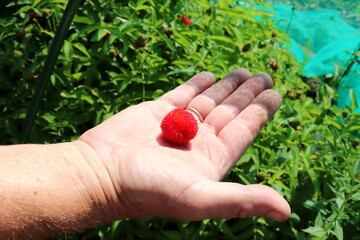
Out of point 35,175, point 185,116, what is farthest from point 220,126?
point 35,175

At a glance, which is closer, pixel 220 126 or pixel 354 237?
pixel 220 126

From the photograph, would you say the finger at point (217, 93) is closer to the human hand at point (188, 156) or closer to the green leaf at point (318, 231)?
the human hand at point (188, 156)

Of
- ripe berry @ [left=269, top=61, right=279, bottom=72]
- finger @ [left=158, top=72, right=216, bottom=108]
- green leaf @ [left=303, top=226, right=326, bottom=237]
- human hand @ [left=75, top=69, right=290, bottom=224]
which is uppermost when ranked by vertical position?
ripe berry @ [left=269, top=61, right=279, bottom=72]

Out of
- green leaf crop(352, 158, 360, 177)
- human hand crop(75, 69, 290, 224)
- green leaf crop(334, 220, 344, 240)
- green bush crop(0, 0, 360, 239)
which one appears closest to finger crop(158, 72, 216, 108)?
human hand crop(75, 69, 290, 224)

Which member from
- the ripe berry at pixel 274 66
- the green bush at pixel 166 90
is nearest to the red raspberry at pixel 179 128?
the green bush at pixel 166 90

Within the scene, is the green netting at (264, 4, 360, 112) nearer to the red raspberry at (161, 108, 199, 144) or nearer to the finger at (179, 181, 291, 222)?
the red raspberry at (161, 108, 199, 144)

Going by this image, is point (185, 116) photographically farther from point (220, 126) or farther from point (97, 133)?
point (97, 133)

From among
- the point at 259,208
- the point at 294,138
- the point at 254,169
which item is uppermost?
the point at 259,208
